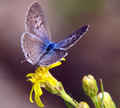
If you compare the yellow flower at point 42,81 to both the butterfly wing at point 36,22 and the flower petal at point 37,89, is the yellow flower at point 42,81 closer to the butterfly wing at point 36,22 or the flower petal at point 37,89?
the flower petal at point 37,89

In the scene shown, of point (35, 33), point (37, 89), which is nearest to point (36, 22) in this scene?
point (35, 33)

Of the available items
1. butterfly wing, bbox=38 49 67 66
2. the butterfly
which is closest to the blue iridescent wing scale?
the butterfly

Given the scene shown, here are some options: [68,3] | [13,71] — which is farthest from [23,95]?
[68,3]

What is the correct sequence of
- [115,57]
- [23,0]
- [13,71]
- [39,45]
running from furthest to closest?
[23,0]
[13,71]
[115,57]
[39,45]

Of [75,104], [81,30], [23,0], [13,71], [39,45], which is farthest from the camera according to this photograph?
[23,0]

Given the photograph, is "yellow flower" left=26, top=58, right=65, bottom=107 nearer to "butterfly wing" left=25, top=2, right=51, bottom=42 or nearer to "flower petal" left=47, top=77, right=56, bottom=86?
"flower petal" left=47, top=77, right=56, bottom=86

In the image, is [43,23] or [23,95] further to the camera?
[23,95]

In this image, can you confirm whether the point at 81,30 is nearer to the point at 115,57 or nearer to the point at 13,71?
the point at 115,57
